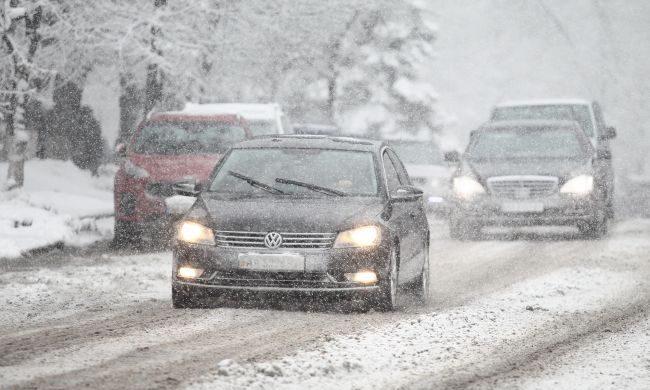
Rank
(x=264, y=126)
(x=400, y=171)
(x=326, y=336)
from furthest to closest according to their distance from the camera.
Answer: (x=264, y=126)
(x=400, y=171)
(x=326, y=336)

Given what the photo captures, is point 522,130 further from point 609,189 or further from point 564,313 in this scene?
point 564,313

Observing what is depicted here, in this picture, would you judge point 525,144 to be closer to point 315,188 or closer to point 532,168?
point 532,168

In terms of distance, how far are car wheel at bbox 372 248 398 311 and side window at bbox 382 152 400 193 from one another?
3.07ft

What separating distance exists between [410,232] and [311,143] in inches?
46.8

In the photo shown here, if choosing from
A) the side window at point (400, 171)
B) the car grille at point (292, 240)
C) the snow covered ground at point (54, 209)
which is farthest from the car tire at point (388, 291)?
the snow covered ground at point (54, 209)

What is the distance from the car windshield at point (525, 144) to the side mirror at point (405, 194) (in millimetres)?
8447

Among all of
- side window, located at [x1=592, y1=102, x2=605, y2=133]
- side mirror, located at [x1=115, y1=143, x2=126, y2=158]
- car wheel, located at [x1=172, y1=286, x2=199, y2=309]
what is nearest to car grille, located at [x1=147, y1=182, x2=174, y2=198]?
side mirror, located at [x1=115, y1=143, x2=126, y2=158]

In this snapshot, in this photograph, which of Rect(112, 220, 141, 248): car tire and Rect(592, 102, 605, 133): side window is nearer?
Rect(112, 220, 141, 248): car tire

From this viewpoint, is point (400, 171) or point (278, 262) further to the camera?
point (400, 171)

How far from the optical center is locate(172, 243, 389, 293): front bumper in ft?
30.9

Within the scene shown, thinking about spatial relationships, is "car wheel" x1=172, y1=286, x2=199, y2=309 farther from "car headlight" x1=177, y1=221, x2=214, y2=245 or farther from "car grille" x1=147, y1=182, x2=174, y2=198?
"car grille" x1=147, y1=182, x2=174, y2=198

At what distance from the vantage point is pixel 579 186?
18.4 meters

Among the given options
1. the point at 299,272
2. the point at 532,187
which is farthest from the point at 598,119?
the point at 299,272

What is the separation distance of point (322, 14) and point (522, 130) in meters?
16.5
